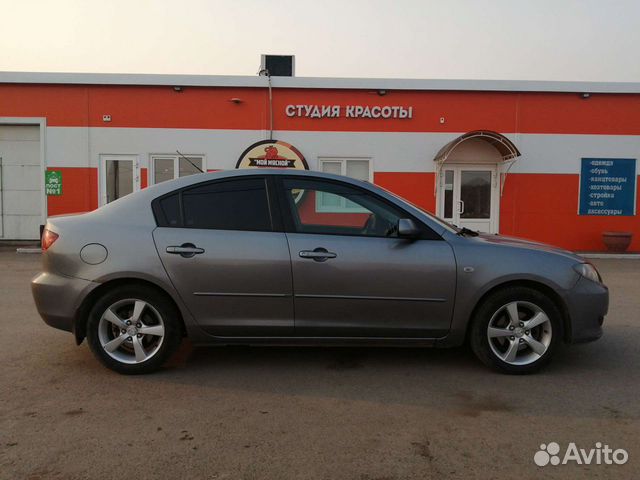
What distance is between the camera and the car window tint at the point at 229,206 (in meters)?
4.32

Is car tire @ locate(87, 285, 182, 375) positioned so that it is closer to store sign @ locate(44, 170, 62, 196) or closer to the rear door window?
the rear door window

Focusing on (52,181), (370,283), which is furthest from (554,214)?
(52,181)

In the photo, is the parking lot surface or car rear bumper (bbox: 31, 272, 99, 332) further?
car rear bumper (bbox: 31, 272, 99, 332)

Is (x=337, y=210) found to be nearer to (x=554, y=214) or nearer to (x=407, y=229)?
(x=407, y=229)

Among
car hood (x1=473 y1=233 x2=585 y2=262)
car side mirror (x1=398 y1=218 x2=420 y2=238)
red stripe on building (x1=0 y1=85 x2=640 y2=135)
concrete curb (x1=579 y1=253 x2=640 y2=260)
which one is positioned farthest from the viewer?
red stripe on building (x1=0 y1=85 x2=640 y2=135)

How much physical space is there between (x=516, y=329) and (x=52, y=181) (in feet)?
44.2

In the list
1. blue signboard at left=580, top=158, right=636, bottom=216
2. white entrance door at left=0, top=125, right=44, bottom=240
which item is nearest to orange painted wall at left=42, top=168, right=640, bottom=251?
blue signboard at left=580, top=158, right=636, bottom=216

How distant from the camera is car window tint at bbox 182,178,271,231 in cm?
432

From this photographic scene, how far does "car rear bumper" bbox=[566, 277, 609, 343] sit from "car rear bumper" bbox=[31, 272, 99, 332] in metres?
3.86

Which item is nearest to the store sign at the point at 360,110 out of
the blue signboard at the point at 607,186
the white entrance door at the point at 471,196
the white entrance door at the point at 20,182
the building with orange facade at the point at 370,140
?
the building with orange facade at the point at 370,140

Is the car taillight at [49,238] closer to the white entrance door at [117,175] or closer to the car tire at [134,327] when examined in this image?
the car tire at [134,327]

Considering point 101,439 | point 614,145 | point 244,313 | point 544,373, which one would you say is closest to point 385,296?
point 244,313

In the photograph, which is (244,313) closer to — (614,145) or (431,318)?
(431,318)

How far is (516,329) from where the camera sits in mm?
4281
